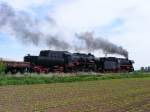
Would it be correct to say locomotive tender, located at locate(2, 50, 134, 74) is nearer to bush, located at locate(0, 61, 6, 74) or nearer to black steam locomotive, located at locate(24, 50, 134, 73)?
black steam locomotive, located at locate(24, 50, 134, 73)

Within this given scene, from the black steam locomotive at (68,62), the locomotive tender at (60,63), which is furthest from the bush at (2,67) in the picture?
the black steam locomotive at (68,62)

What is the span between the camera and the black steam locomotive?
50344 mm

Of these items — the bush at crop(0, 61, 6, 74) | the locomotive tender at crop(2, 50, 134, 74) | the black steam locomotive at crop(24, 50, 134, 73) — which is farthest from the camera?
the black steam locomotive at crop(24, 50, 134, 73)

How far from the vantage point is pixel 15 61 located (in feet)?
148

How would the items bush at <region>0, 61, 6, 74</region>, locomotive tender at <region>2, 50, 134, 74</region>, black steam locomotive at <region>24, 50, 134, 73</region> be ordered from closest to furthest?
bush at <region>0, 61, 6, 74</region> → locomotive tender at <region>2, 50, 134, 74</region> → black steam locomotive at <region>24, 50, 134, 73</region>

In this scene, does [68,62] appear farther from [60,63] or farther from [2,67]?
[2,67]

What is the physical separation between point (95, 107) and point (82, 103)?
1453 mm

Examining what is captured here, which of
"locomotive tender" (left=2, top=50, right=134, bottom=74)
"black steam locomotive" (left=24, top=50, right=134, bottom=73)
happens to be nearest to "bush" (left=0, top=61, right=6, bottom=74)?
"locomotive tender" (left=2, top=50, right=134, bottom=74)

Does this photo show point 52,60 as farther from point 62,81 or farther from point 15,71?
point 62,81

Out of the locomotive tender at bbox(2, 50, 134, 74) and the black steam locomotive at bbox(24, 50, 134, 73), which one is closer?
the locomotive tender at bbox(2, 50, 134, 74)

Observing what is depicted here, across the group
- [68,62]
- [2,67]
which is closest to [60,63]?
[68,62]

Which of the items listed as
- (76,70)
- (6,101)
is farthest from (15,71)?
(6,101)

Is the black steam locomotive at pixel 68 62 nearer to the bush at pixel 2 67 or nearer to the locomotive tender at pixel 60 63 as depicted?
the locomotive tender at pixel 60 63

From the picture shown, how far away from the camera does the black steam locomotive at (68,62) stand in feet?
165
